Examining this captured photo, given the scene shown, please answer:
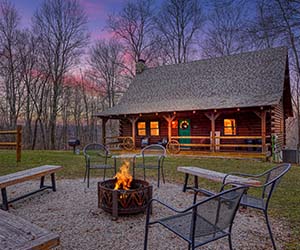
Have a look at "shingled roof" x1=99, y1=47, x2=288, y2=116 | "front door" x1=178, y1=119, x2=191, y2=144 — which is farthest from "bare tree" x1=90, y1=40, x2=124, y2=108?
"front door" x1=178, y1=119, x2=191, y2=144

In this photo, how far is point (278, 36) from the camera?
24.9 feet

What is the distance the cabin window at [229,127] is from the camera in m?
Result: 13.3

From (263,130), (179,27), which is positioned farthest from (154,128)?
(179,27)

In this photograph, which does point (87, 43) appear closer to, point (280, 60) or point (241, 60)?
point (241, 60)

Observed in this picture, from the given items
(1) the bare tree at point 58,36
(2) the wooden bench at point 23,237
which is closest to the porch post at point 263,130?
(2) the wooden bench at point 23,237

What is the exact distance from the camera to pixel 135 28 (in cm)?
2456

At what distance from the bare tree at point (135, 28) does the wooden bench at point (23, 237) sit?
2281 cm

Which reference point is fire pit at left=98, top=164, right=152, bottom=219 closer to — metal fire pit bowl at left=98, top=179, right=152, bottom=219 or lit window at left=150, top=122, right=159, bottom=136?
metal fire pit bowl at left=98, top=179, right=152, bottom=219

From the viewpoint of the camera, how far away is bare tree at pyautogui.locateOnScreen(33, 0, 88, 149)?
2153 centimetres

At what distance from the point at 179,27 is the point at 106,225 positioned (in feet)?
74.6

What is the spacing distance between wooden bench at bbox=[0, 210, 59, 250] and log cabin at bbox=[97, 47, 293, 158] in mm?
→ 10018

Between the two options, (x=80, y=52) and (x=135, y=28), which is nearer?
(x=80, y=52)

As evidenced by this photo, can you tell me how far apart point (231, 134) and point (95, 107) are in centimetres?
1730

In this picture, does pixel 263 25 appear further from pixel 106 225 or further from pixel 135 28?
pixel 135 28
